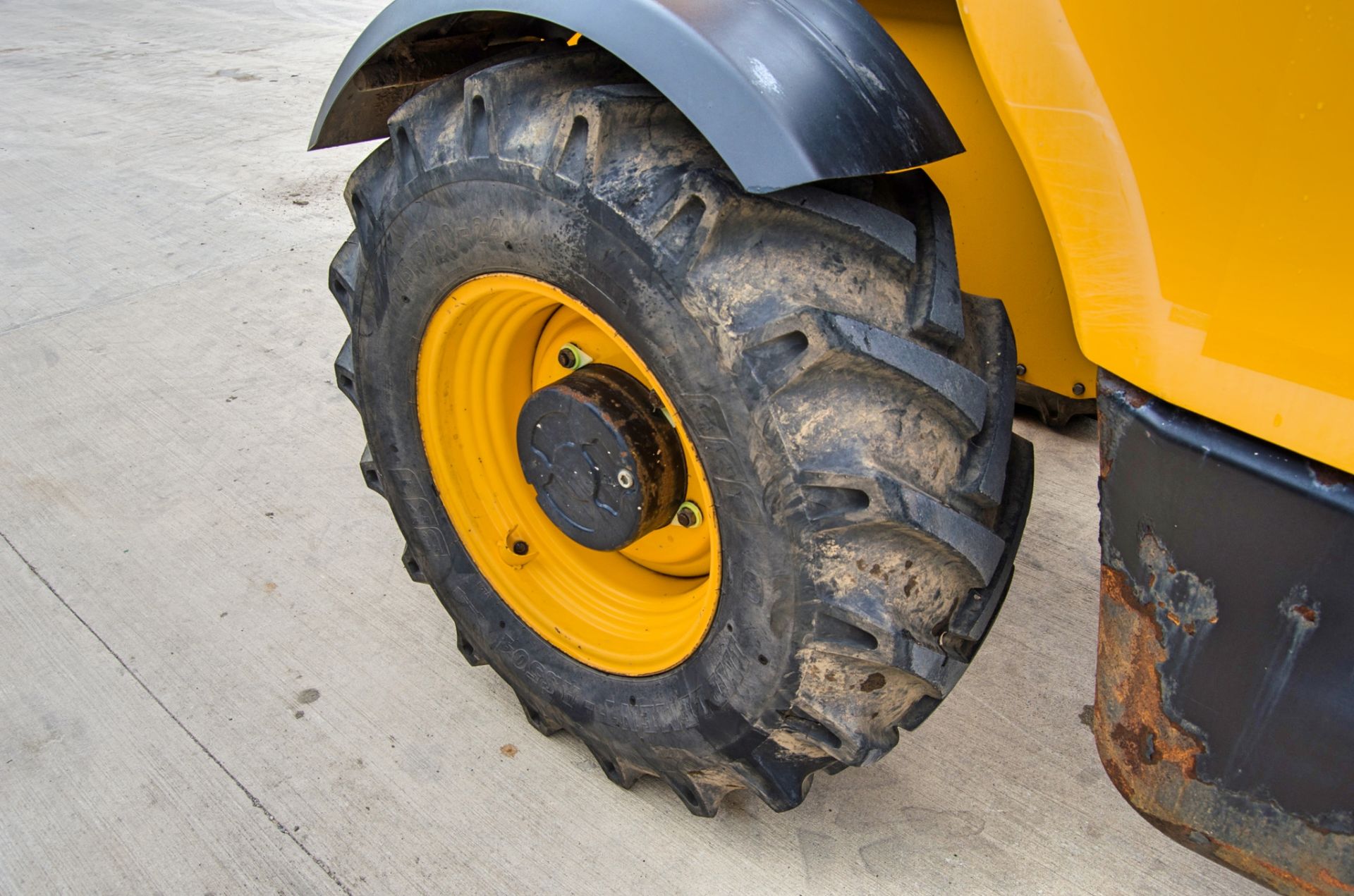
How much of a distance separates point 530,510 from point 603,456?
1.27ft

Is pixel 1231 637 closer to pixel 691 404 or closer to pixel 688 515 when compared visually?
pixel 691 404

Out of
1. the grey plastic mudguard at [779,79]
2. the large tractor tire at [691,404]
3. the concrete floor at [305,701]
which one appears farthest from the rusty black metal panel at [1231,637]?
the concrete floor at [305,701]

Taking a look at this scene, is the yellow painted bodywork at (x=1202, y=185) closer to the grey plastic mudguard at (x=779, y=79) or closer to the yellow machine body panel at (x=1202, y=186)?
the yellow machine body panel at (x=1202, y=186)

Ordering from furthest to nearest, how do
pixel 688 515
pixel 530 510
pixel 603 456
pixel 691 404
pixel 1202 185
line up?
pixel 530 510 < pixel 688 515 < pixel 603 456 < pixel 691 404 < pixel 1202 185

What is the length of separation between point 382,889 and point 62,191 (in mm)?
3817

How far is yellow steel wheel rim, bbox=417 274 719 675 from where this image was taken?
1.66 m

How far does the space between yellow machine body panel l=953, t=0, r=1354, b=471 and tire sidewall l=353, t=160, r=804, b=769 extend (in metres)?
0.43

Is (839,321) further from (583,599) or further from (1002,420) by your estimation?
(583,599)

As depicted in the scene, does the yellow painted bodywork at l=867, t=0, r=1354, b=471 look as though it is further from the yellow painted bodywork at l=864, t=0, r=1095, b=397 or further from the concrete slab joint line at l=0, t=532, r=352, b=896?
the concrete slab joint line at l=0, t=532, r=352, b=896

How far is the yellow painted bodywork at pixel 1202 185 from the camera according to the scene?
0.80m

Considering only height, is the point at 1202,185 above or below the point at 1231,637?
above

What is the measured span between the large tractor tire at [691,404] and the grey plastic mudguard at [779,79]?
100 mm

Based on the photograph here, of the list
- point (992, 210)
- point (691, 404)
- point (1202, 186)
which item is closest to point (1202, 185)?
point (1202, 186)

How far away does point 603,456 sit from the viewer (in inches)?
62.0
